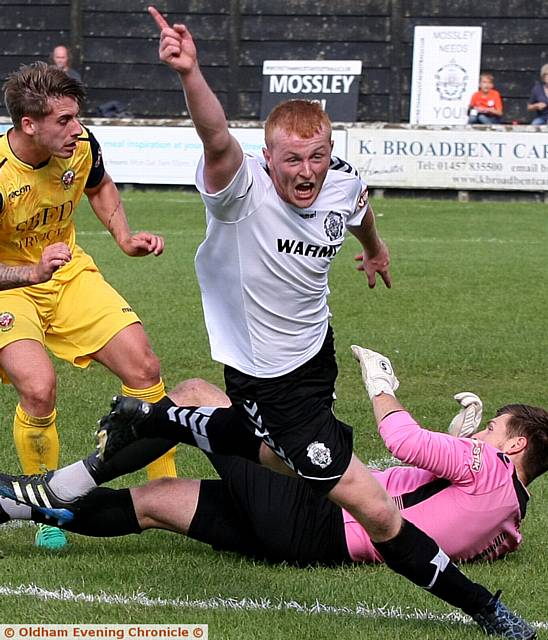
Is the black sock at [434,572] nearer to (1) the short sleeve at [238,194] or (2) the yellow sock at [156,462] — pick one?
(1) the short sleeve at [238,194]

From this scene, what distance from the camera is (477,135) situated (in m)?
20.6

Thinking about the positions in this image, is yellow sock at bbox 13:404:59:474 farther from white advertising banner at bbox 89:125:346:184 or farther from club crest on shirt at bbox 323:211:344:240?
white advertising banner at bbox 89:125:346:184

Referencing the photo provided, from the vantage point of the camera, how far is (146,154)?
22.1m

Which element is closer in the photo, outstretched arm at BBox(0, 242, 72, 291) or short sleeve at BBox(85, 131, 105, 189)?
outstretched arm at BBox(0, 242, 72, 291)

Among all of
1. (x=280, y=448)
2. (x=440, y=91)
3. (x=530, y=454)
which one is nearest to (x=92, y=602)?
(x=280, y=448)

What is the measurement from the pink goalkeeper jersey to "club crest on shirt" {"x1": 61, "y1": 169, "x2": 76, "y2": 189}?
2.14 metres

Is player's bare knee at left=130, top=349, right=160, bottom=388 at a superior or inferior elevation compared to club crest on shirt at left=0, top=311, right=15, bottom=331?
inferior

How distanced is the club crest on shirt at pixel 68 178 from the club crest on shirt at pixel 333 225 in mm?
1958

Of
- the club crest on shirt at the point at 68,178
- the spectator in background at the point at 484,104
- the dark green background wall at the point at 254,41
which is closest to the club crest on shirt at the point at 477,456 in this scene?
the club crest on shirt at the point at 68,178

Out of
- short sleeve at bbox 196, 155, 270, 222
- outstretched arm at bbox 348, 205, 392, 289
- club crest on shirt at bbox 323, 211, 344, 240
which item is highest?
short sleeve at bbox 196, 155, 270, 222

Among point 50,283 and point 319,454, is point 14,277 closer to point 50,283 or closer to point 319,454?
point 50,283

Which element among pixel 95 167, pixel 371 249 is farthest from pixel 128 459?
pixel 95 167

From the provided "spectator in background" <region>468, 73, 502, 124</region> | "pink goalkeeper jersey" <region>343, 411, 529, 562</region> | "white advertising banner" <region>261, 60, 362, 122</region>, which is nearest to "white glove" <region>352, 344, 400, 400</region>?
"pink goalkeeper jersey" <region>343, 411, 529, 562</region>

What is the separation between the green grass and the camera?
4.58m
